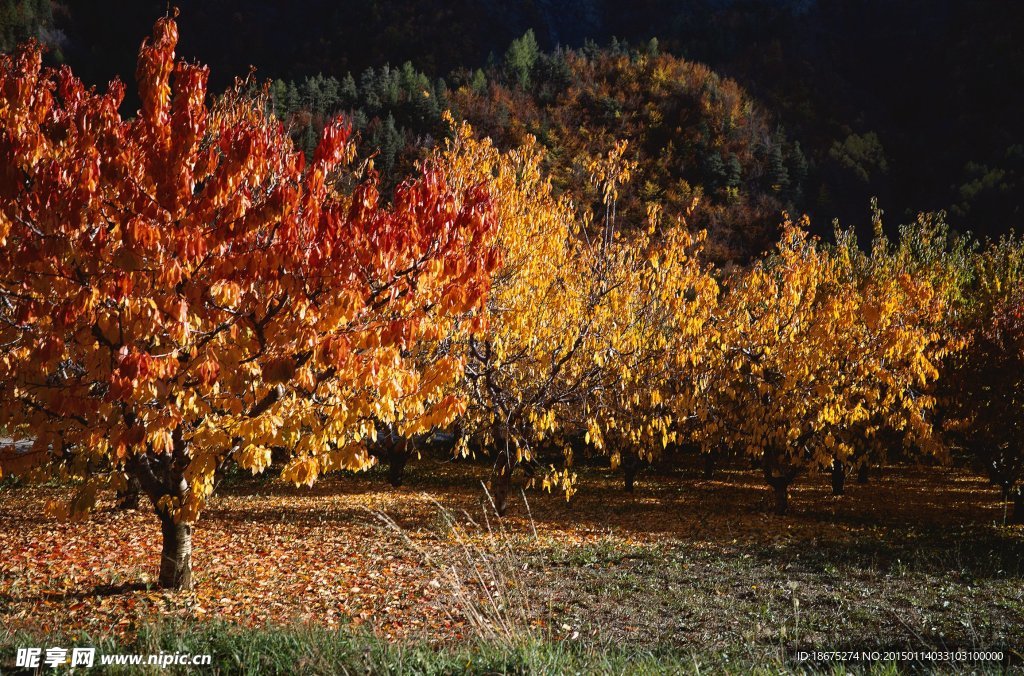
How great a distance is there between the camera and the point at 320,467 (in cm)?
690

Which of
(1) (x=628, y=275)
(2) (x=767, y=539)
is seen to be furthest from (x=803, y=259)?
(2) (x=767, y=539)

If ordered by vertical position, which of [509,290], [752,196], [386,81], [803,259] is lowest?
[509,290]

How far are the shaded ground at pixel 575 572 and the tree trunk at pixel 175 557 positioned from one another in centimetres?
28

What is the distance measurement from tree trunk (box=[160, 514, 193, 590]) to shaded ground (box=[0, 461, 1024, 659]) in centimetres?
28

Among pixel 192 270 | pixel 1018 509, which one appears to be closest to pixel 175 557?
pixel 192 270

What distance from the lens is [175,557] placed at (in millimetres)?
7711

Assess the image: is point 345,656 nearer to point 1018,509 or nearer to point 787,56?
point 1018,509

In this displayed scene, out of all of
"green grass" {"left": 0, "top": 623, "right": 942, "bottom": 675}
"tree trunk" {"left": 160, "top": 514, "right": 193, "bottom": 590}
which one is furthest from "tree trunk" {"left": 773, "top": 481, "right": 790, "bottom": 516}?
"tree trunk" {"left": 160, "top": 514, "right": 193, "bottom": 590}

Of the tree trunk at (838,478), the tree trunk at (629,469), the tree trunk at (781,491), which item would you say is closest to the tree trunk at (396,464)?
the tree trunk at (629,469)

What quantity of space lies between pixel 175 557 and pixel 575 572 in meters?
5.35

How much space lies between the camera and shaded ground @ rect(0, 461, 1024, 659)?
21.9ft

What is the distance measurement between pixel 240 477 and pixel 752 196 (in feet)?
203

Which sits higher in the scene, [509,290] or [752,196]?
[752,196]

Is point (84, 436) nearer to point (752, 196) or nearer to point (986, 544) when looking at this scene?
point (986, 544)
